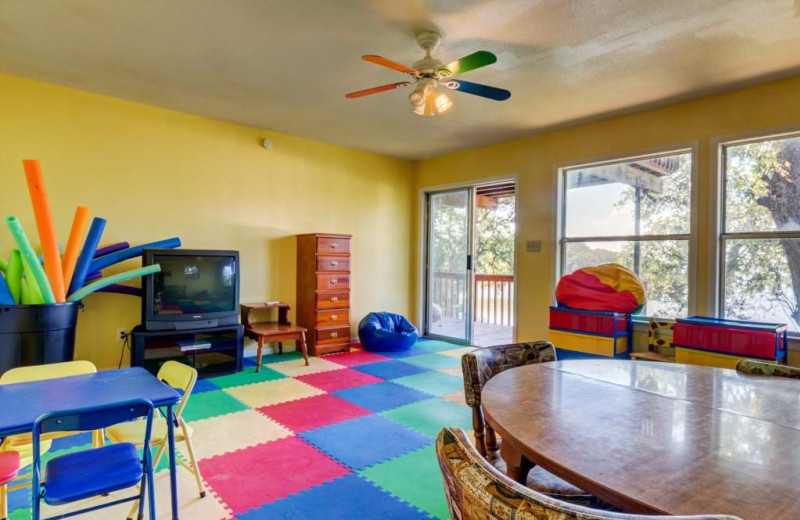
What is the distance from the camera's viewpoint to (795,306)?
11.4 feet

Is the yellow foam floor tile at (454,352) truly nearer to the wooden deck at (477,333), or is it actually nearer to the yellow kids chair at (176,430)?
the wooden deck at (477,333)

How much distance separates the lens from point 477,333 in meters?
6.73

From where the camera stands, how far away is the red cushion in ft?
5.24

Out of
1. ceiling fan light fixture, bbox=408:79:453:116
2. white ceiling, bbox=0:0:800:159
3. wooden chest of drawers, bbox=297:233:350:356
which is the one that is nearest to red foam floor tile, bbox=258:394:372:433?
wooden chest of drawers, bbox=297:233:350:356

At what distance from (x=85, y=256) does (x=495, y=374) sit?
11.5ft

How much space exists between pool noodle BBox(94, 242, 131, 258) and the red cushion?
2597 millimetres

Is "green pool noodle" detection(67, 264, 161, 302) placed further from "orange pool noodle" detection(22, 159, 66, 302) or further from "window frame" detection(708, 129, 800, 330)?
"window frame" detection(708, 129, 800, 330)

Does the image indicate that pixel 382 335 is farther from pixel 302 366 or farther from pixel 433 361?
pixel 302 366

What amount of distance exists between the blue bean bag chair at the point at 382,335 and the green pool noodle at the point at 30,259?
324 cm

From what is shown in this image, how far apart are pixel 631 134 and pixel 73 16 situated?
4.71 metres

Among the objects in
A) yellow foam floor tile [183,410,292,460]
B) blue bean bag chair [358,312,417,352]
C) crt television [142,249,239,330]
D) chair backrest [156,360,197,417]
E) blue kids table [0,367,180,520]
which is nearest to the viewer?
blue kids table [0,367,180,520]

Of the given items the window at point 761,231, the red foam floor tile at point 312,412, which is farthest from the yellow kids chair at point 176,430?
the window at point 761,231

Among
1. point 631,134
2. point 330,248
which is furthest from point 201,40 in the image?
point 631,134

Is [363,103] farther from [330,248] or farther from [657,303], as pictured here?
[657,303]
